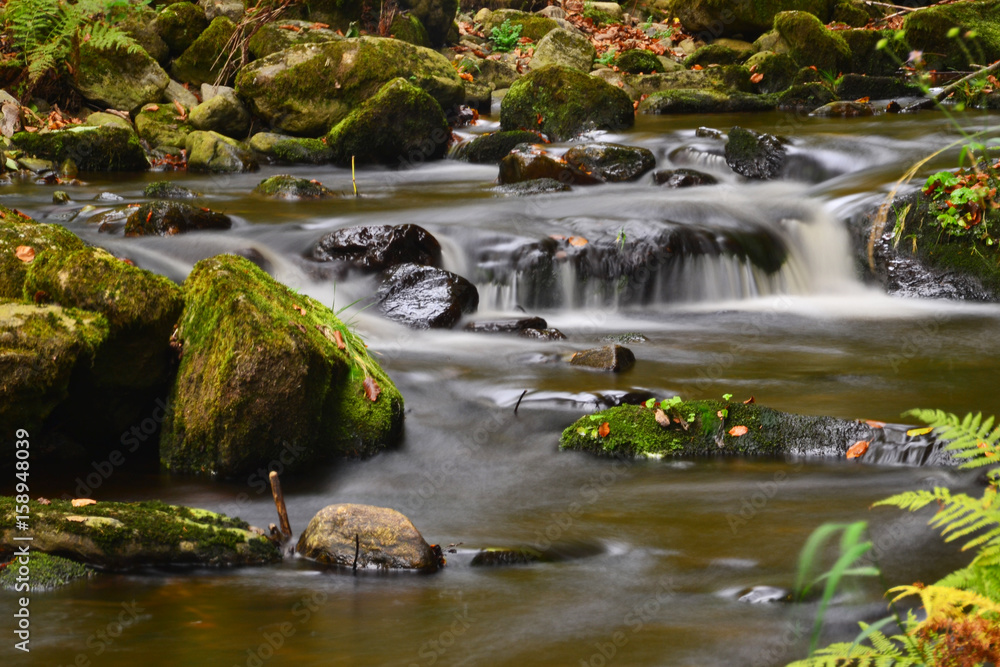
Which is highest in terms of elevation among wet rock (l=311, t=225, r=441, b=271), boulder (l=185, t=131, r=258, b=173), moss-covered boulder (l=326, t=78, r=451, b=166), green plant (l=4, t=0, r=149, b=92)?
green plant (l=4, t=0, r=149, b=92)

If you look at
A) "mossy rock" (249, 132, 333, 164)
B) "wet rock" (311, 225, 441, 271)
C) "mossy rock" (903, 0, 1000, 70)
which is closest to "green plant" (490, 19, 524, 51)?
"mossy rock" (903, 0, 1000, 70)

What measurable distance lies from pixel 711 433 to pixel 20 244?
3798mm

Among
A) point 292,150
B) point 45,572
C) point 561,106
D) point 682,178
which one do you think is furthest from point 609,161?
point 45,572

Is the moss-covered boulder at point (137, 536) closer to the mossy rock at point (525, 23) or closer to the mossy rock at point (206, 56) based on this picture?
the mossy rock at point (206, 56)

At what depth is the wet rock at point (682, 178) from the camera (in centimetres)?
1053

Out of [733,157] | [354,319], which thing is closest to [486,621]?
[354,319]

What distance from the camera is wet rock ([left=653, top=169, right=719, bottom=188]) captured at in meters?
10.5

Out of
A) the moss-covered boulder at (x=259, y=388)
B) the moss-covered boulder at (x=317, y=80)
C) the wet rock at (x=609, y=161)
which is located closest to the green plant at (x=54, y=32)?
the moss-covered boulder at (x=317, y=80)

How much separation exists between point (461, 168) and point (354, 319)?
6.11m

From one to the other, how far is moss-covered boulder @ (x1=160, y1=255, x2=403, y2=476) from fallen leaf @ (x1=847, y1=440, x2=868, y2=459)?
2.40 meters

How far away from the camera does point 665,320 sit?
7586 mm

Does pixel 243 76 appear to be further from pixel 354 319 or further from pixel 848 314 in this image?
pixel 848 314

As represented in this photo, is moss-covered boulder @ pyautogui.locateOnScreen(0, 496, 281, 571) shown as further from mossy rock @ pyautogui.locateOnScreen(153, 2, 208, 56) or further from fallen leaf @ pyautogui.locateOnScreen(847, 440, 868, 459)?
mossy rock @ pyautogui.locateOnScreen(153, 2, 208, 56)

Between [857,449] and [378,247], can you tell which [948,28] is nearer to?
[378,247]
